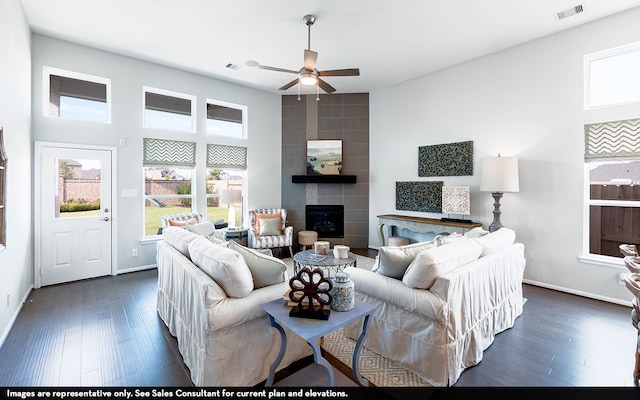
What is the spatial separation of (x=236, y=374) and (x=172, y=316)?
1063 millimetres

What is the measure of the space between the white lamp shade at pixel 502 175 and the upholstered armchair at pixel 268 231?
3.38 m

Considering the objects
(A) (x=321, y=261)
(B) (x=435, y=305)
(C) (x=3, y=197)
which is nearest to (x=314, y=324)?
(B) (x=435, y=305)

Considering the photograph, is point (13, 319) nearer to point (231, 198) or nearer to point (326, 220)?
point (231, 198)

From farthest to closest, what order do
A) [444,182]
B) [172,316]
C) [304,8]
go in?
[444,182] < [304,8] < [172,316]

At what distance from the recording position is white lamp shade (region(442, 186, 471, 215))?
14.5 ft

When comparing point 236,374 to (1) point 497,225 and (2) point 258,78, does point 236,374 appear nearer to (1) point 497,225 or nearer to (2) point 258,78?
(1) point 497,225

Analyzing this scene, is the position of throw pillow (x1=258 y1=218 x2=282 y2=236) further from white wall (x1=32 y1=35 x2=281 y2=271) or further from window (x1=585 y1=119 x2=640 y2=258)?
window (x1=585 y1=119 x2=640 y2=258)

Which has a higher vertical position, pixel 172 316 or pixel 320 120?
pixel 320 120

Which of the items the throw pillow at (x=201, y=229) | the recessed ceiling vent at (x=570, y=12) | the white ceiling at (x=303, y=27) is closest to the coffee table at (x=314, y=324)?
the throw pillow at (x=201, y=229)

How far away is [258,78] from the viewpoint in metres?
5.25

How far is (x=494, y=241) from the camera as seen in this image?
2.71 metres

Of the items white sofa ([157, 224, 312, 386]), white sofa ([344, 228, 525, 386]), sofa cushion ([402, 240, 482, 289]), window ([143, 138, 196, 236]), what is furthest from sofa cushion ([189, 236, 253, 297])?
window ([143, 138, 196, 236])

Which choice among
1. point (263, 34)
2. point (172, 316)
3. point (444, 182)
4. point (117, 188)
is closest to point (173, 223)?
point (117, 188)

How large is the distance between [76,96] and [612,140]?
23.4 ft
